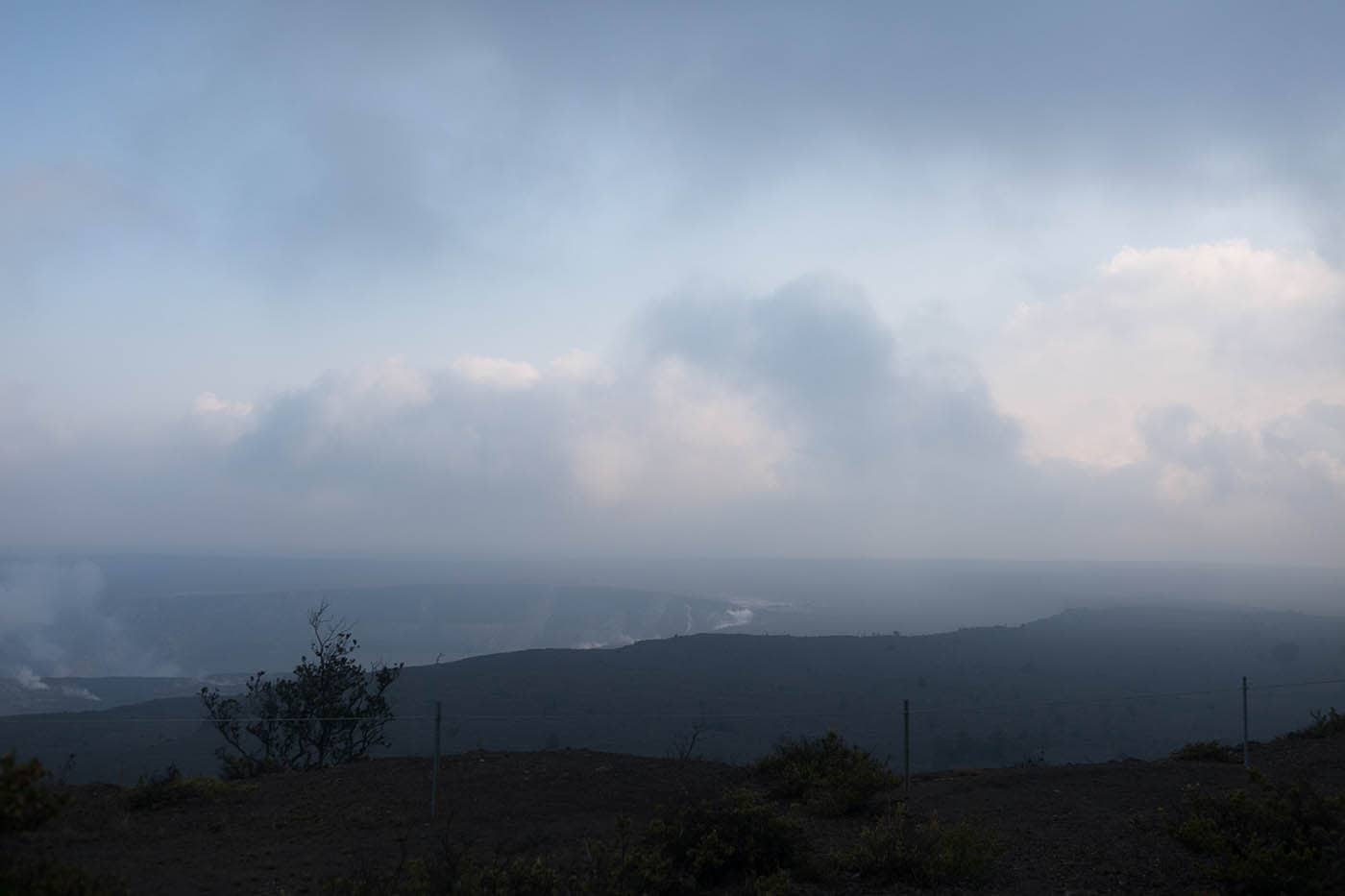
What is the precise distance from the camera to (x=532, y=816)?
9.62 m

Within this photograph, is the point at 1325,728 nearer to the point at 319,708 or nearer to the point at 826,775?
the point at 826,775

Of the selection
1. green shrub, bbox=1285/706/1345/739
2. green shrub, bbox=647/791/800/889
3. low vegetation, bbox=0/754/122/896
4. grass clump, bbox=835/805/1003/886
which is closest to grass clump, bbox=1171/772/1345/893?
grass clump, bbox=835/805/1003/886

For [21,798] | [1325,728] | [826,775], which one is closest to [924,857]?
[826,775]

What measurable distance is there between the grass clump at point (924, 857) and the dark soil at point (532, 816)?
24cm

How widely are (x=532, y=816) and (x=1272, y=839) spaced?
7.04 m

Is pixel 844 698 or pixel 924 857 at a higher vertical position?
pixel 924 857

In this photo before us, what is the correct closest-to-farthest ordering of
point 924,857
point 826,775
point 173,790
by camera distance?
1. point 924,857
2. point 173,790
3. point 826,775

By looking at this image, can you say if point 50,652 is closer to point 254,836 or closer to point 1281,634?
point 254,836

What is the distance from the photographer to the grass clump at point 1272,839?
610cm

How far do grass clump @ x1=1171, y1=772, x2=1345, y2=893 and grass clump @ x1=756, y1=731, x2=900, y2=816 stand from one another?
3.37 meters

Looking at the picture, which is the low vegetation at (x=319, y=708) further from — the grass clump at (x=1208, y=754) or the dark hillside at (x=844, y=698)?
the grass clump at (x=1208, y=754)

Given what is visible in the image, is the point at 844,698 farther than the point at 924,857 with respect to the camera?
Yes

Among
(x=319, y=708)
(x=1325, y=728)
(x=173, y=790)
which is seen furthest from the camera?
(x=319, y=708)

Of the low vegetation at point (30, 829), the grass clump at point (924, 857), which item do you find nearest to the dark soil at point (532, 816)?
the grass clump at point (924, 857)
